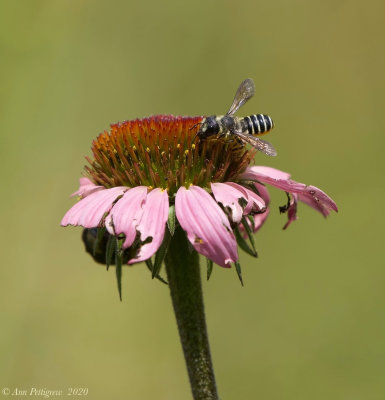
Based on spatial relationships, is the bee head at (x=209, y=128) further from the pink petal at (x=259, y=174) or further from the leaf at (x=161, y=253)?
the leaf at (x=161, y=253)

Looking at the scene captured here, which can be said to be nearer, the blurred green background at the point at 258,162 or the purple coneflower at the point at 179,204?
the purple coneflower at the point at 179,204

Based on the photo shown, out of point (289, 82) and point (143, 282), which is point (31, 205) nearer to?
point (143, 282)

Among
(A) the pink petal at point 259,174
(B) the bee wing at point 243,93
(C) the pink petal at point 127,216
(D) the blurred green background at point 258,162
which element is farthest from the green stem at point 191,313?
(D) the blurred green background at point 258,162

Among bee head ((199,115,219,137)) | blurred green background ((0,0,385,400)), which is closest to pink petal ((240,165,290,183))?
bee head ((199,115,219,137))

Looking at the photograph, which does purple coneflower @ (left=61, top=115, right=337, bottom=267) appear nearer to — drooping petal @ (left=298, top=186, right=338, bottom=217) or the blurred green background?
drooping petal @ (left=298, top=186, right=338, bottom=217)

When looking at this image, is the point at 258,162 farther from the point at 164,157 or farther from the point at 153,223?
the point at 153,223

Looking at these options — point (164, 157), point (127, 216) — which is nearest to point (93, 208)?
point (127, 216)
